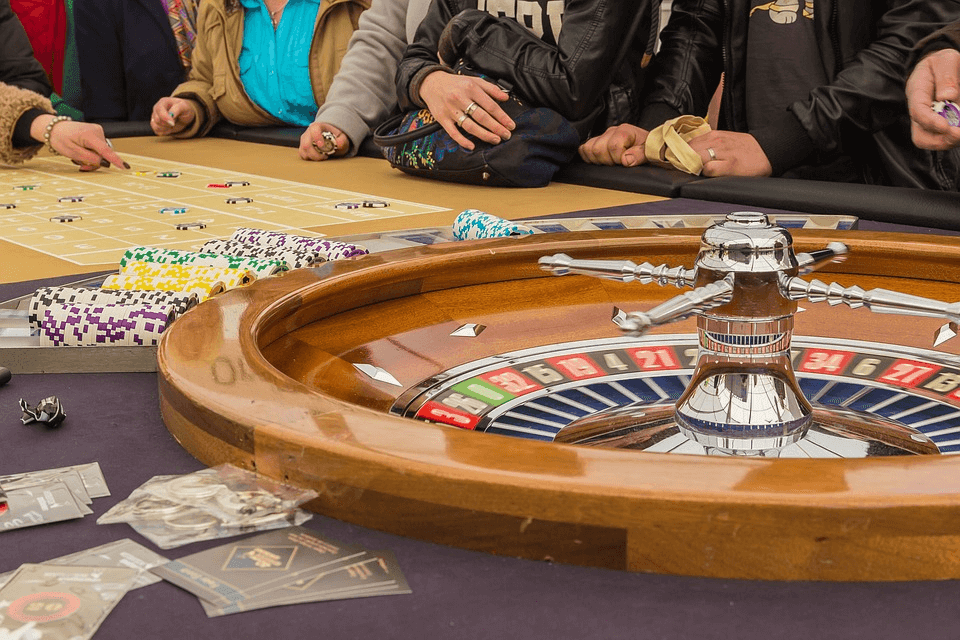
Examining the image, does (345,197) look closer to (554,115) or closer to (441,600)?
(554,115)

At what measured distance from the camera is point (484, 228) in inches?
62.0

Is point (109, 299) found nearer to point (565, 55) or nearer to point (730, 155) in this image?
point (730, 155)

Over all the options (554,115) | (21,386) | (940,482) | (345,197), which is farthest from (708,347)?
(554,115)

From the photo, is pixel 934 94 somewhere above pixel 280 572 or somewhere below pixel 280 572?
above

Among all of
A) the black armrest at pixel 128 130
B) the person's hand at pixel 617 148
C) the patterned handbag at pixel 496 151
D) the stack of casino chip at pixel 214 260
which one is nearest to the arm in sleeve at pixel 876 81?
the person's hand at pixel 617 148

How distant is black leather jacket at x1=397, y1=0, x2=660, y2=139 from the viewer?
123 inches

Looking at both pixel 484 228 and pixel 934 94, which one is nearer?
pixel 484 228

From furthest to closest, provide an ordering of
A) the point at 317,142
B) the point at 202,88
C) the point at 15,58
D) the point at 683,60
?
1. the point at 15,58
2. the point at 202,88
3. the point at 317,142
4. the point at 683,60

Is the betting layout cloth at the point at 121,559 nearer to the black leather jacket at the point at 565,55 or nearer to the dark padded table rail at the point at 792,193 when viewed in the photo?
the dark padded table rail at the point at 792,193

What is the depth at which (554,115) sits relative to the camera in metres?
3.10

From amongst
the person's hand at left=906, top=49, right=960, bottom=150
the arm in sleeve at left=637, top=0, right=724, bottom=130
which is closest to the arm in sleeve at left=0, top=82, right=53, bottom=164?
the arm in sleeve at left=637, top=0, right=724, bottom=130

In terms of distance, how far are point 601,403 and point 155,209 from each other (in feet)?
5.98

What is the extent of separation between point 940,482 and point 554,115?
2.58 m

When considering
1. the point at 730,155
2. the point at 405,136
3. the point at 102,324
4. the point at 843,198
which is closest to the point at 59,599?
the point at 102,324
